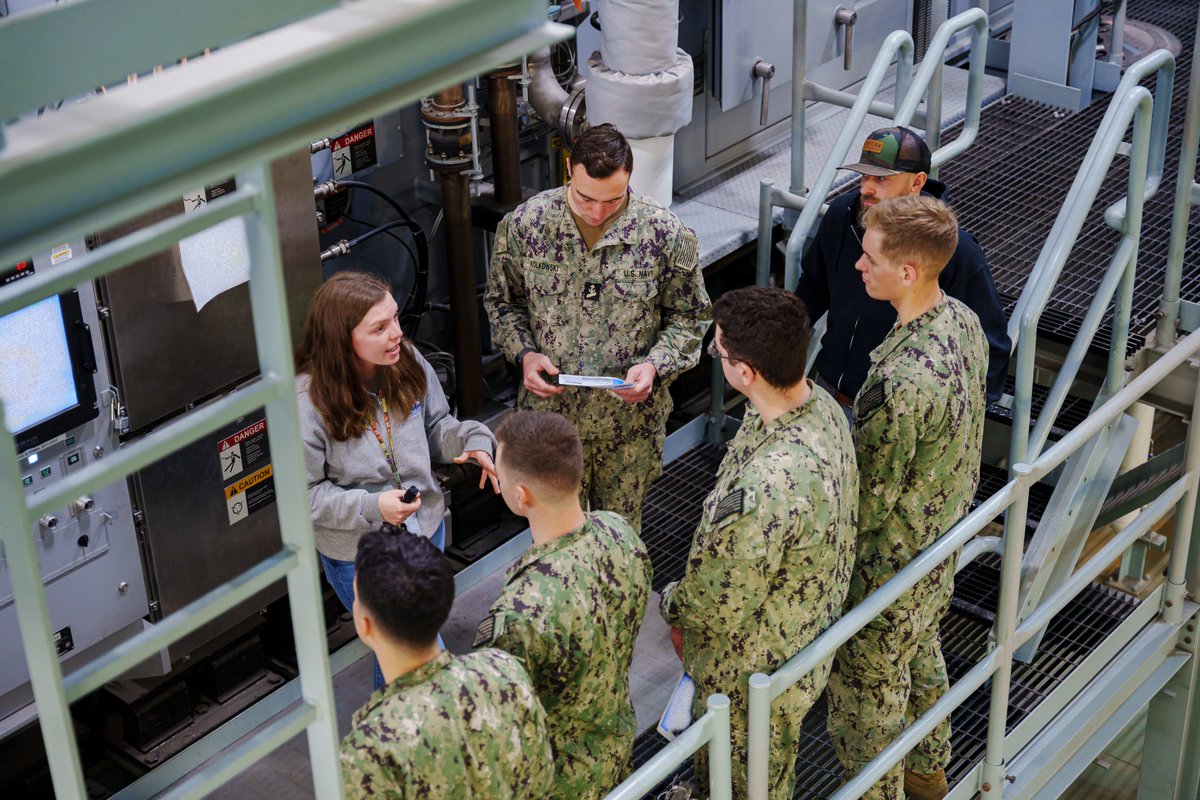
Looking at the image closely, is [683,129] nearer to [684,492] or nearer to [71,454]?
[684,492]

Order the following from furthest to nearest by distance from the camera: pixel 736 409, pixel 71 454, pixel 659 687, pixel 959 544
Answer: pixel 736 409, pixel 659 687, pixel 71 454, pixel 959 544

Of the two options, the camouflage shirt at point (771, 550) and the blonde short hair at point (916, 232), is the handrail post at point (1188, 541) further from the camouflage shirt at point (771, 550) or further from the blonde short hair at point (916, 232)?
the camouflage shirt at point (771, 550)

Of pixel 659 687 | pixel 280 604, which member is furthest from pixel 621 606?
pixel 280 604

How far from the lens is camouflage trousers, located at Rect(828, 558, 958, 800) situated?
393 cm

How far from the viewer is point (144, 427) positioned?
4.32 metres

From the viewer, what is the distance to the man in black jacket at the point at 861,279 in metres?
4.18

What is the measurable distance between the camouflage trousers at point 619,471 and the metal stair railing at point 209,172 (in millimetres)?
2616

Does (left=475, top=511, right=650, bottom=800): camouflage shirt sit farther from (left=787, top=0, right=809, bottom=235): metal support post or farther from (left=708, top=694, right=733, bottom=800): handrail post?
(left=787, top=0, right=809, bottom=235): metal support post

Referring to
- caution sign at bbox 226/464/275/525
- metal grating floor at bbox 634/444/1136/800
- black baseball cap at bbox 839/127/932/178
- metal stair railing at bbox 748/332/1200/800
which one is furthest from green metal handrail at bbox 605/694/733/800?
caution sign at bbox 226/464/275/525

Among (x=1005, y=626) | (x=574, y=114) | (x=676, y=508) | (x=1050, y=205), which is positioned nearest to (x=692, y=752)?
(x=1005, y=626)

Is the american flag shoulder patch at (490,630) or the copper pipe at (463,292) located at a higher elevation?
the american flag shoulder patch at (490,630)

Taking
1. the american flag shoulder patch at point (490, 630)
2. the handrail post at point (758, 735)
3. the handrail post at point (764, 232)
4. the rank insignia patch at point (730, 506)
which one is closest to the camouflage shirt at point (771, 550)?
the rank insignia patch at point (730, 506)

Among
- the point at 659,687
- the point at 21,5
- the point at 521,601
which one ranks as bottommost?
the point at 659,687

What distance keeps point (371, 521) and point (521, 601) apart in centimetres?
97
